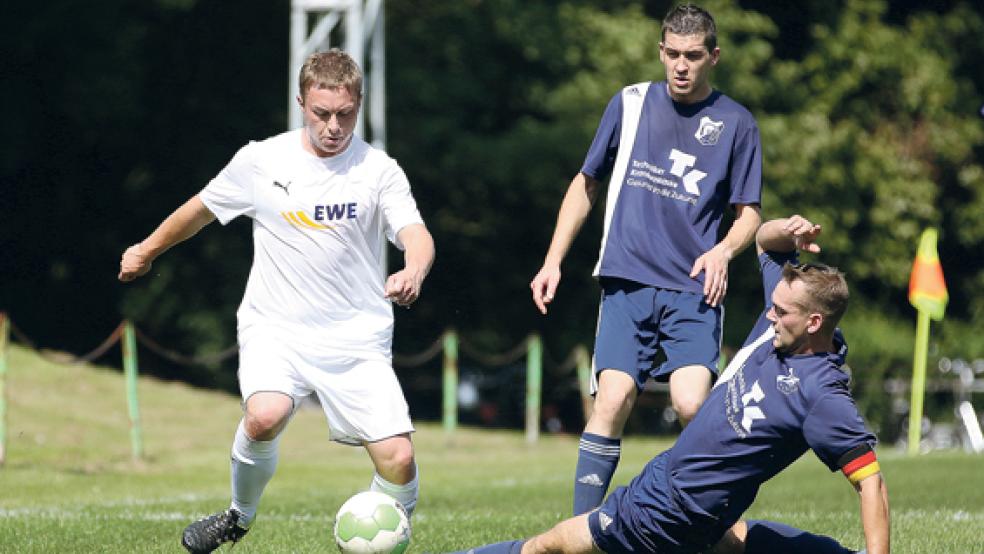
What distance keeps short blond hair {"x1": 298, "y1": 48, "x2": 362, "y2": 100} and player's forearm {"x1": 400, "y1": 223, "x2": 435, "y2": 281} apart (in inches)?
23.9

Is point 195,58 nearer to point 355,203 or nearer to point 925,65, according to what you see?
point 925,65

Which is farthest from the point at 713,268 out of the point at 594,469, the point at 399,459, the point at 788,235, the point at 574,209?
the point at 399,459

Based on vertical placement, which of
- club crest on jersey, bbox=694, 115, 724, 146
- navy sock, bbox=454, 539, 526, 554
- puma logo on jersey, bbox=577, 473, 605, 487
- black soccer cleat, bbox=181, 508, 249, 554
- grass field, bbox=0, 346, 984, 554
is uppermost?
club crest on jersey, bbox=694, 115, 724, 146

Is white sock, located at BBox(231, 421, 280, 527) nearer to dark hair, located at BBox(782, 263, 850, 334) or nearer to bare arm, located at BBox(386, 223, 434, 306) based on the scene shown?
bare arm, located at BBox(386, 223, 434, 306)

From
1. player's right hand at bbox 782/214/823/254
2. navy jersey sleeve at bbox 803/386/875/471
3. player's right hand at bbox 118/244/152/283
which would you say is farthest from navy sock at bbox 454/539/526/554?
player's right hand at bbox 118/244/152/283

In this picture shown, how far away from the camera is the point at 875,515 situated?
5.12 metres

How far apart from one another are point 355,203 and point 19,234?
784 inches

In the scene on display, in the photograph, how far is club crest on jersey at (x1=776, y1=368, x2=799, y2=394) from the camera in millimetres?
5398

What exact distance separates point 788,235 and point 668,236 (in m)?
0.87

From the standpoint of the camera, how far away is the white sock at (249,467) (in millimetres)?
6340

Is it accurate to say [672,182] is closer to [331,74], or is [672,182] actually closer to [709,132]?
[709,132]

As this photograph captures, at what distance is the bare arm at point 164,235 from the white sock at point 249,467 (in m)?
0.85

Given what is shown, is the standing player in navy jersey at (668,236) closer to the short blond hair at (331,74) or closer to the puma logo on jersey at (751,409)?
the puma logo on jersey at (751,409)

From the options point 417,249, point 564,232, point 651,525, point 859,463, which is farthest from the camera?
point 564,232
